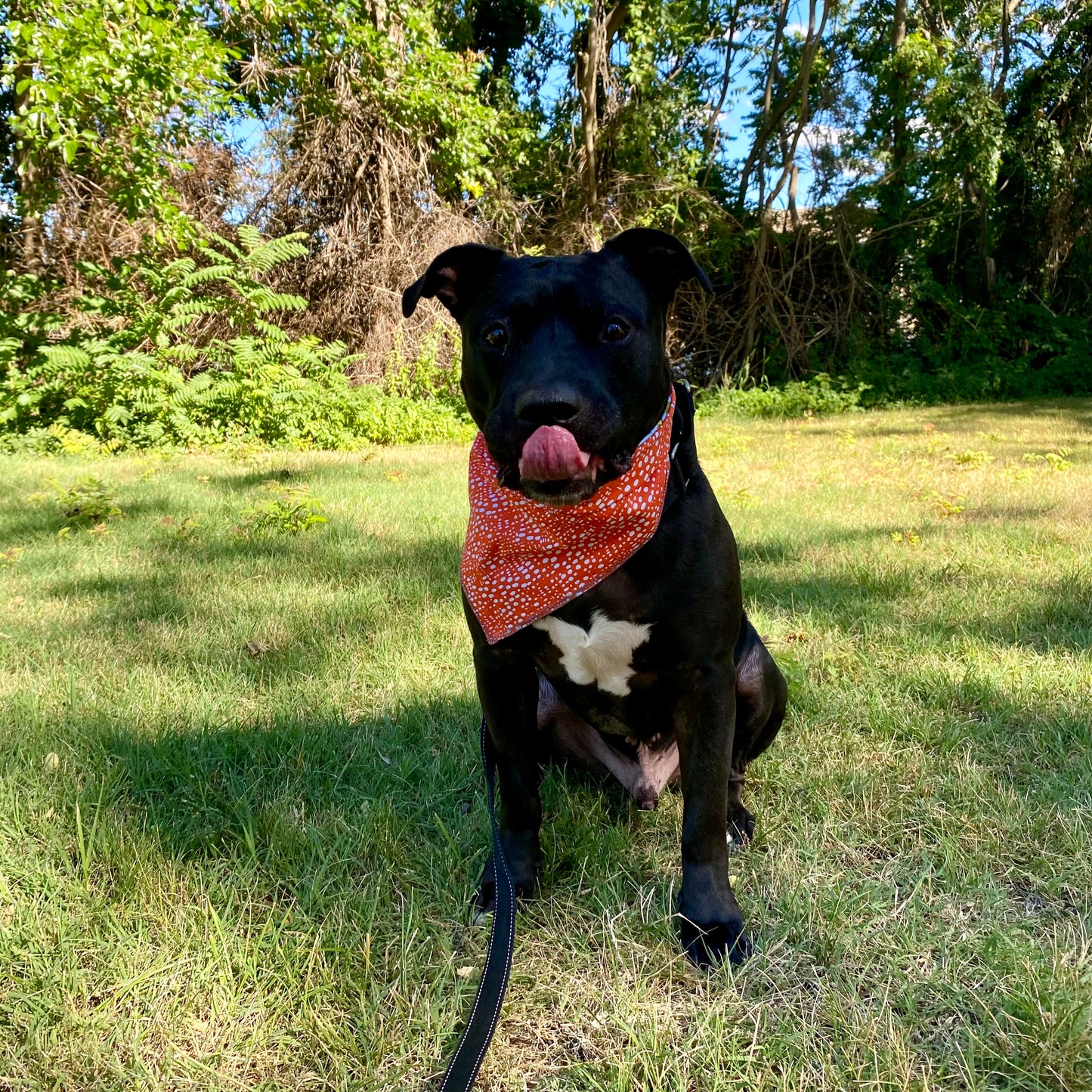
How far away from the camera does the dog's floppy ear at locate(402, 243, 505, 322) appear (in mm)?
2150

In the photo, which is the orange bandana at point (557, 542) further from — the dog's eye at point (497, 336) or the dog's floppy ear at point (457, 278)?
the dog's floppy ear at point (457, 278)

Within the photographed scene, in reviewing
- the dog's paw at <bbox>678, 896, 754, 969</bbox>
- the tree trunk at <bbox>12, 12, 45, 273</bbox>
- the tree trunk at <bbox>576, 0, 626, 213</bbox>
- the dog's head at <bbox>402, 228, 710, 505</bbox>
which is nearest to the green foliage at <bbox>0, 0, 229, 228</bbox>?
the tree trunk at <bbox>12, 12, 45, 273</bbox>

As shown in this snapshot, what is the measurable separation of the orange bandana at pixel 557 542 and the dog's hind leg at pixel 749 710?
52cm

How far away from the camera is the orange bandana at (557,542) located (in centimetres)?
189

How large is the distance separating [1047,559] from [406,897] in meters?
3.89

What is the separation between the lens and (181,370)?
10.4 metres

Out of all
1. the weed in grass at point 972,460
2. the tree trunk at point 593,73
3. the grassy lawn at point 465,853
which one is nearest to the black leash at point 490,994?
A: the grassy lawn at point 465,853

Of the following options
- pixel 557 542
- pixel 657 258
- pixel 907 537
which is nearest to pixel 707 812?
pixel 557 542

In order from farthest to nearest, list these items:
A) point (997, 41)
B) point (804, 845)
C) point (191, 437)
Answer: point (997, 41), point (191, 437), point (804, 845)

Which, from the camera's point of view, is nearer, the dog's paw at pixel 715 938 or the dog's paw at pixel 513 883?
the dog's paw at pixel 715 938

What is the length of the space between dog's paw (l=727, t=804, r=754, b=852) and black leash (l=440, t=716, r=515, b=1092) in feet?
2.40

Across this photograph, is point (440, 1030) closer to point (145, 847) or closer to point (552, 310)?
point (145, 847)

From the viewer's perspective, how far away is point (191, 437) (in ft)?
30.6

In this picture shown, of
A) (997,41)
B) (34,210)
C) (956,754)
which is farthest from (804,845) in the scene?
(997,41)
